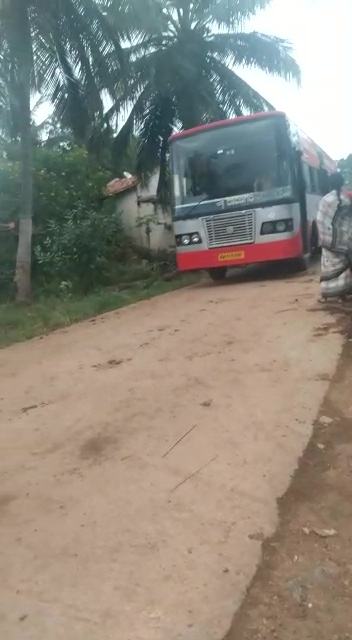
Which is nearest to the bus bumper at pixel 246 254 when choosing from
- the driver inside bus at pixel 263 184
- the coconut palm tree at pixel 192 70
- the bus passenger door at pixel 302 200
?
the bus passenger door at pixel 302 200

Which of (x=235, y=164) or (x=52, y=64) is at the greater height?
(x=52, y=64)

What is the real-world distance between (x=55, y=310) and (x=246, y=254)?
3225 mm

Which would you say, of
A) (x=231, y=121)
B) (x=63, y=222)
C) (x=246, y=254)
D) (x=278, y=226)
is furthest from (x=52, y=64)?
(x=278, y=226)

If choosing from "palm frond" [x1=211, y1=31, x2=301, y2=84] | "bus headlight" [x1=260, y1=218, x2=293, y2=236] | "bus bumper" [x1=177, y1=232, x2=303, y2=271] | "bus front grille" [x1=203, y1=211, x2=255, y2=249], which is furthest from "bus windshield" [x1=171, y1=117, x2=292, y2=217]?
"palm frond" [x1=211, y1=31, x2=301, y2=84]

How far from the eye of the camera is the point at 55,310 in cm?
1096

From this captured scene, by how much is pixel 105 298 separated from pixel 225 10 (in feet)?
29.6

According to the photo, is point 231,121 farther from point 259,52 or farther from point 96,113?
point 259,52

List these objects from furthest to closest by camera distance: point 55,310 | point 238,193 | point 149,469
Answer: point 238,193 → point 55,310 → point 149,469

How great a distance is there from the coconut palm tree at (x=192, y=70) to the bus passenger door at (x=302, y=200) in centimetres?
611

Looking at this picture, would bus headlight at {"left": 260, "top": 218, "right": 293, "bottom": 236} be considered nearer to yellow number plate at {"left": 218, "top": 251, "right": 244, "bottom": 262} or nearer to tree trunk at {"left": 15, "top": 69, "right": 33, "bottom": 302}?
yellow number plate at {"left": 218, "top": 251, "right": 244, "bottom": 262}

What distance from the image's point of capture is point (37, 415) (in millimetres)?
5184

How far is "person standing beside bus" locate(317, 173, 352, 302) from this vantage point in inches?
301

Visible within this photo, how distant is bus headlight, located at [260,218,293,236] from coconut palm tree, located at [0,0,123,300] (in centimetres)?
472

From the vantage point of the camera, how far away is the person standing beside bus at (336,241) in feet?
25.1
